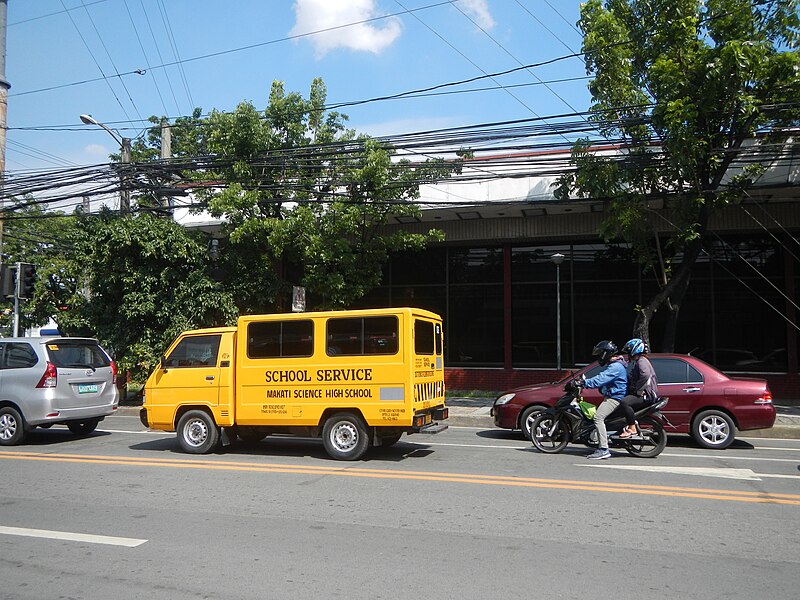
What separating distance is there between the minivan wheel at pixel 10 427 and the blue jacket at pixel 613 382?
31.6ft

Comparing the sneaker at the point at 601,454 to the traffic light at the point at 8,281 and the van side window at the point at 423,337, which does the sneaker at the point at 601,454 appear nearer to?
the van side window at the point at 423,337

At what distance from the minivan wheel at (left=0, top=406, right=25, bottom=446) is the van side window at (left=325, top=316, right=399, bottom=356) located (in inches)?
234

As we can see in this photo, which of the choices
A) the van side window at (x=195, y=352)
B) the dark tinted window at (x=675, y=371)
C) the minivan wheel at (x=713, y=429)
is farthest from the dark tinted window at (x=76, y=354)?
the minivan wheel at (x=713, y=429)

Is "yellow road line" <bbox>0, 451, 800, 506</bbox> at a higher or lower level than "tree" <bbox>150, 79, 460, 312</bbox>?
lower

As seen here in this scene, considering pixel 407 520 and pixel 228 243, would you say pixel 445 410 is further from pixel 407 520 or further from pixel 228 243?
pixel 228 243

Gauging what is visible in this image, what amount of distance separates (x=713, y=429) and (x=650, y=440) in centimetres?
188

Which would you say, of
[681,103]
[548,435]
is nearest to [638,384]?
[548,435]

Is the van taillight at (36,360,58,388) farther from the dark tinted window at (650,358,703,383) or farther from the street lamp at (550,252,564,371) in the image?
the street lamp at (550,252,564,371)

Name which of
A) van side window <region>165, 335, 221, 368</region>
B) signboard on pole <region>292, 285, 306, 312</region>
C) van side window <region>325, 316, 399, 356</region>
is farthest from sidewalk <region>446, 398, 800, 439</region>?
van side window <region>165, 335, 221, 368</region>

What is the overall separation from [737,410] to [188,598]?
9437 millimetres

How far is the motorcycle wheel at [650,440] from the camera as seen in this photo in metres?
9.62

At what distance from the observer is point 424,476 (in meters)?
8.42

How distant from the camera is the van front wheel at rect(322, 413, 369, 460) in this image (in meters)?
9.51

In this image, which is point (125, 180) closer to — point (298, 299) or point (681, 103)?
point (298, 299)
